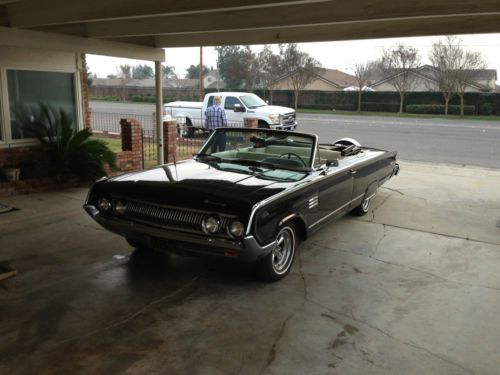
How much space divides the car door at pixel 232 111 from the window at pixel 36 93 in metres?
9.98

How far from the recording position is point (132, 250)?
18.1 ft

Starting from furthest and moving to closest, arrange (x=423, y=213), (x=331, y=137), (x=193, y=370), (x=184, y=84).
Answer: (x=184, y=84) → (x=331, y=137) → (x=423, y=213) → (x=193, y=370)

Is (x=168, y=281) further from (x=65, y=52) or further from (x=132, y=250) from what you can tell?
(x=65, y=52)

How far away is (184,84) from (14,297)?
77587 millimetres

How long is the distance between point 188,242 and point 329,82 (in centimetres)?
5970

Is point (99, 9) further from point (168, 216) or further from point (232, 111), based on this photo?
point (232, 111)

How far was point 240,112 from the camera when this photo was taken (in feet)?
62.5

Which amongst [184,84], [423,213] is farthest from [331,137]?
[184,84]

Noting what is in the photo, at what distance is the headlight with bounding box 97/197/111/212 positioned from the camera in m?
4.79

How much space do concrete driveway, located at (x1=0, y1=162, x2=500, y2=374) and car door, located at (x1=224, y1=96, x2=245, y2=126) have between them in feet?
42.7

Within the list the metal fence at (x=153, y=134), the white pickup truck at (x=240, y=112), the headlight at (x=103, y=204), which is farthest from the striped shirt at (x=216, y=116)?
the headlight at (x=103, y=204)

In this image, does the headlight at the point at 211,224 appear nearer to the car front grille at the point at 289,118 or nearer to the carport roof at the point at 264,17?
the carport roof at the point at 264,17

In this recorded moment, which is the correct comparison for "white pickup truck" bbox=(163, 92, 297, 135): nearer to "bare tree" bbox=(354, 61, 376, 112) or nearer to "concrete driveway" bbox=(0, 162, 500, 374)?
"concrete driveway" bbox=(0, 162, 500, 374)

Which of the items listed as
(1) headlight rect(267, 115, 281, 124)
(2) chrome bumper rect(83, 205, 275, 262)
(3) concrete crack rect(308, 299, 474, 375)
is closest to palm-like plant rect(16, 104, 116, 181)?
(2) chrome bumper rect(83, 205, 275, 262)
